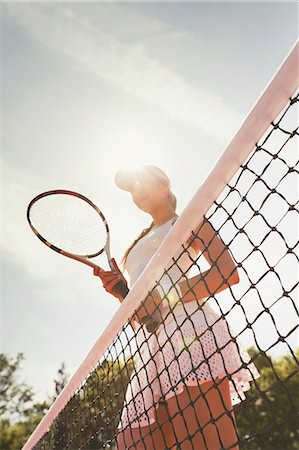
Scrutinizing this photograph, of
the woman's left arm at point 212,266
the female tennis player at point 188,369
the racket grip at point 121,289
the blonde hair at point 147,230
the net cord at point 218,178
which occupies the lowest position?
the female tennis player at point 188,369

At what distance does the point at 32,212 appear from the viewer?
3.22 m

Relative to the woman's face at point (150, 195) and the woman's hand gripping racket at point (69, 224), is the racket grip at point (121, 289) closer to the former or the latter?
the woman's face at point (150, 195)

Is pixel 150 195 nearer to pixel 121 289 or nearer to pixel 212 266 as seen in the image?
pixel 121 289

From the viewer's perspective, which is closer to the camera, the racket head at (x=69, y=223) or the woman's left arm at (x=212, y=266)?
the woman's left arm at (x=212, y=266)

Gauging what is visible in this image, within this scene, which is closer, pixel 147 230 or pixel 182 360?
pixel 182 360

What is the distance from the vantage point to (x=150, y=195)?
8.04 ft

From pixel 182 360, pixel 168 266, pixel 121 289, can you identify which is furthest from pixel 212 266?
pixel 121 289

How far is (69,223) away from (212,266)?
1704 mm

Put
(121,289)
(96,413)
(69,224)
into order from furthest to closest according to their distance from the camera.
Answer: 1. (96,413)
2. (69,224)
3. (121,289)

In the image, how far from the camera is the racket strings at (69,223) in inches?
125

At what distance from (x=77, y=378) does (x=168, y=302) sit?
3.85 feet

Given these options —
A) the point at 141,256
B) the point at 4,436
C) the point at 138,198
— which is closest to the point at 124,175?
the point at 138,198

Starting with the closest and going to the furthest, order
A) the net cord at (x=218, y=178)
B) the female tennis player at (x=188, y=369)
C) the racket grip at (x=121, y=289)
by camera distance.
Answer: the net cord at (x=218, y=178), the female tennis player at (x=188, y=369), the racket grip at (x=121, y=289)

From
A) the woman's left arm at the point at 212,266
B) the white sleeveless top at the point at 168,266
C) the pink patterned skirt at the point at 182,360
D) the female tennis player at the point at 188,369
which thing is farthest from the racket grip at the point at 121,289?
the woman's left arm at the point at 212,266
